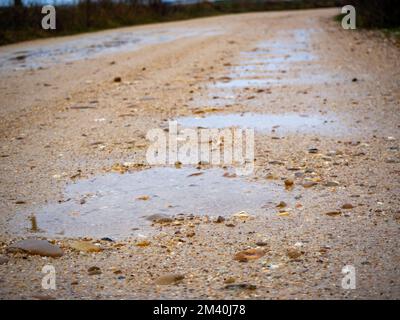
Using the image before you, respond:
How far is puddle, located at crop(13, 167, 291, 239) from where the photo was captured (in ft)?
11.0

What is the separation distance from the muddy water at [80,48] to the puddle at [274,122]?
6.00 meters

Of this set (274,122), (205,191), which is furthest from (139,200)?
(274,122)

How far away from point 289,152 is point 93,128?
225 cm

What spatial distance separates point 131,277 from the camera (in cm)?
Answer: 269

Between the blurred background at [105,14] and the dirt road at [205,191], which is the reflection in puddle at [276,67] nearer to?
the dirt road at [205,191]

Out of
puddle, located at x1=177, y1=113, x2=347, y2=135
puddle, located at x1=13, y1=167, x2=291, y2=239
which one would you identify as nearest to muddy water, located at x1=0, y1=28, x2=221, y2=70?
puddle, located at x1=177, y1=113, x2=347, y2=135

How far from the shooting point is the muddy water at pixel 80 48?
1146 cm

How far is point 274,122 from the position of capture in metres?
5.76

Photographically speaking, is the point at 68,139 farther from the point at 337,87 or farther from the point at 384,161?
the point at 337,87

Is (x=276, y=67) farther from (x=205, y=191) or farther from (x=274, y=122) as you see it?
(x=205, y=191)

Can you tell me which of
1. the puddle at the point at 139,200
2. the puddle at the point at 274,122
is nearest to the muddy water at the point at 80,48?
the puddle at the point at 274,122

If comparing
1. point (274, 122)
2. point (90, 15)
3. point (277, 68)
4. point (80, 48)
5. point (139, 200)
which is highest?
point (90, 15)

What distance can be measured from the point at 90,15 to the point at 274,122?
1682 centimetres

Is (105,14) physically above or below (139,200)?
above
